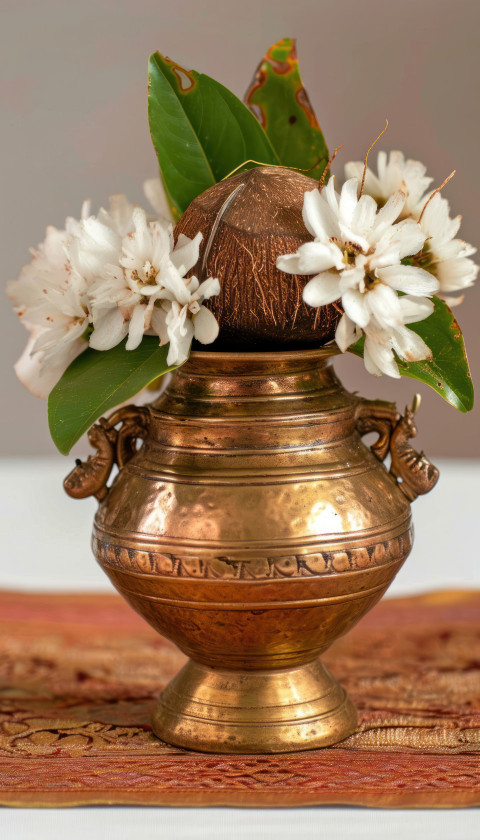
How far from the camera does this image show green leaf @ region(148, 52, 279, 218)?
938 mm

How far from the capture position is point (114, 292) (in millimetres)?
833

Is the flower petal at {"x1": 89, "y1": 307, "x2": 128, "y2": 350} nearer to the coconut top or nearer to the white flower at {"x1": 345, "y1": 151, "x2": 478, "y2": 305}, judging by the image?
the coconut top

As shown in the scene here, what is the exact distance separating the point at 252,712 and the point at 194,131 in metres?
0.46

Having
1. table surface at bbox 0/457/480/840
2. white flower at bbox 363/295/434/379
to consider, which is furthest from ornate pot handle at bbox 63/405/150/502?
table surface at bbox 0/457/480/840

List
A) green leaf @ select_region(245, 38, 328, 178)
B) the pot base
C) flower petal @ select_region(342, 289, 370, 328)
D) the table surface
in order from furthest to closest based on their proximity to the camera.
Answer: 1. the table surface
2. green leaf @ select_region(245, 38, 328, 178)
3. the pot base
4. flower petal @ select_region(342, 289, 370, 328)

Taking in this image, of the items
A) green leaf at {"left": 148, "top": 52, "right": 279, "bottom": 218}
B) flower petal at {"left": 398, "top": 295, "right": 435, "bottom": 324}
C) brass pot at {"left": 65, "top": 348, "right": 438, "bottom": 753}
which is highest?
green leaf at {"left": 148, "top": 52, "right": 279, "bottom": 218}

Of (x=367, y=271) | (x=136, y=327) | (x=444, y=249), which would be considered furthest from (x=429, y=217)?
(x=136, y=327)

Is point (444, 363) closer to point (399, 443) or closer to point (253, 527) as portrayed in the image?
point (399, 443)

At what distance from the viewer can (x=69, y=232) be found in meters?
0.92

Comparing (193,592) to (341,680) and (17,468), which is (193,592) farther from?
(17,468)

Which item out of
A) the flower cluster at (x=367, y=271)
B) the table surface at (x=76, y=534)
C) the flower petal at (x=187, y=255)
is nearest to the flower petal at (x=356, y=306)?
the flower cluster at (x=367, y=271)

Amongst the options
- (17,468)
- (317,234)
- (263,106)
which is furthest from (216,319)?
(17,468)

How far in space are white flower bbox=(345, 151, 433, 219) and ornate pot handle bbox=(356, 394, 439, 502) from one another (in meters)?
0.16

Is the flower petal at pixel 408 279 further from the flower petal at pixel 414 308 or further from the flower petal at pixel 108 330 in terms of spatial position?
the flower petal at pixel 108 330
